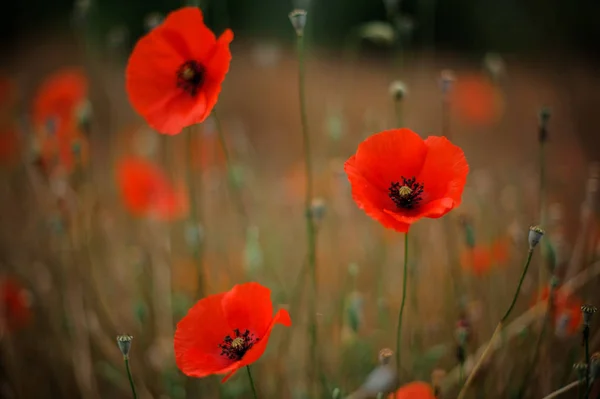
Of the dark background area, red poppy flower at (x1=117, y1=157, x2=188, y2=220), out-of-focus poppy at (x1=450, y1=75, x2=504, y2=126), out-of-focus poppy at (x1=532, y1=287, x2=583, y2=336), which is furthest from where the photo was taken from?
the dark background area

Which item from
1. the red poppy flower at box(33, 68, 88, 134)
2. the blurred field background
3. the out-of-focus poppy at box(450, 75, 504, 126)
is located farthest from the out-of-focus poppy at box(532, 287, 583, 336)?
the out-of-focus poppy at box(450, 75, 504, 126)

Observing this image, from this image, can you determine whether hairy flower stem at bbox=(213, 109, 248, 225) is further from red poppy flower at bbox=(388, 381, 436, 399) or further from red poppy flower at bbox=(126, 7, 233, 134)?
red poppy flower at bbox=(388, 381, 436, 399)

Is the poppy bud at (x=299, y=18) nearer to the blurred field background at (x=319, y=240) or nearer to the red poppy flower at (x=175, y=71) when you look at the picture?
the red poppy flower at (x=175, y=71)

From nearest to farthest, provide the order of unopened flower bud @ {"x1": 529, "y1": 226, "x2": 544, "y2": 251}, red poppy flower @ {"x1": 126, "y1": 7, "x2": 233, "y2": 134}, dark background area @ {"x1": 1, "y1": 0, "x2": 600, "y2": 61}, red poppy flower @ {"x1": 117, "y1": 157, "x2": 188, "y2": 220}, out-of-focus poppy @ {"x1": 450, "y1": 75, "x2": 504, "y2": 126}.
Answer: unopened flower bud @ {"x1": 529, "y1": 226, "x2": 544, "y2": 251} → red poppy flower @ {"x1": 126, "y1": 7, "x2": 233, "y2": 134} → red poppy flower @ {"x1": 117, "y1": 157, "x2": 188, "y2": 220} → out-of-focus poppy @ {"x1": 450, "y1": 75, "x2": 504, "y2": 126} → dark background area @ {"x1": 1, "y1": 0, "x2": 600, "y2": 61}

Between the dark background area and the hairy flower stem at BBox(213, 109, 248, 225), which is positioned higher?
the dark background area

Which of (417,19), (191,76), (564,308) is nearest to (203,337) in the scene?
(191,76)

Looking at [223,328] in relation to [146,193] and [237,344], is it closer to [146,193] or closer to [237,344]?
[237,344]

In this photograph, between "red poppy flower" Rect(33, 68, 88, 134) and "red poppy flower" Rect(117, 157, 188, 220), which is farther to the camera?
"red poppy flower" Rect(117, 157, 188, 220)

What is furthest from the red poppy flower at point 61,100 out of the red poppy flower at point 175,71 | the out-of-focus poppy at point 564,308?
the out-of-focus poppy at point 564,308
